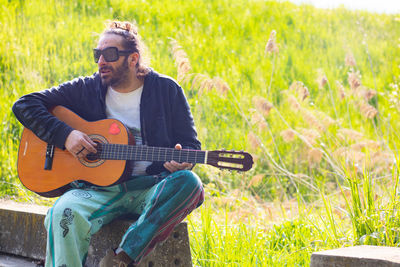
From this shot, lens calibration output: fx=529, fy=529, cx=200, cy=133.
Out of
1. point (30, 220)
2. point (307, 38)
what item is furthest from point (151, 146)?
point (307, 38)

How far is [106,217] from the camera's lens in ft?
9.85

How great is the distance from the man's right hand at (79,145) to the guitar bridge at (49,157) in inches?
6.2

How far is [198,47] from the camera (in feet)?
28.2

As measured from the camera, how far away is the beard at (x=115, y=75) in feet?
10.7

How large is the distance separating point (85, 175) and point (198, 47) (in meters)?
5.80

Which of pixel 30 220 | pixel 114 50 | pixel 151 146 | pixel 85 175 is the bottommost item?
pixel 30 220

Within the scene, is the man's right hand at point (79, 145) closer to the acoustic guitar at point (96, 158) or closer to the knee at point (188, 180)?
the acoustic guitar at point (96, 158)

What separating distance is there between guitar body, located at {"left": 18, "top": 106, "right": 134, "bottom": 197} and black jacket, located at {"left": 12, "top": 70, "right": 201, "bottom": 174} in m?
0.08

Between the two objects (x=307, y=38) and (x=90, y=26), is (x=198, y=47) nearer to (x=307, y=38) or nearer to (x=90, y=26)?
(x=90, y=26)

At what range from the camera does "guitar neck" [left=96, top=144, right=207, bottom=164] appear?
290 centimetres

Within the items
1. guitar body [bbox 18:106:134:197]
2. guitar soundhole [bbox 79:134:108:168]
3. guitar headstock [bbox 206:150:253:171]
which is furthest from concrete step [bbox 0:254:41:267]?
guitar headstock [bbox 206:150:253:171]

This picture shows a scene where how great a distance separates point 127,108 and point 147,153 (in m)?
0.44

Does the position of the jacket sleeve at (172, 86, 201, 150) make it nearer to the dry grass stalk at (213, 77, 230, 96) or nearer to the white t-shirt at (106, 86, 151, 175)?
the white t-shirt at (106, 86, 151, 175)

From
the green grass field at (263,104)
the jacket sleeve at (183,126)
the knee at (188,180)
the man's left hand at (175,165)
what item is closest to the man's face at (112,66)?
the jacket sleeve at (183,126)
